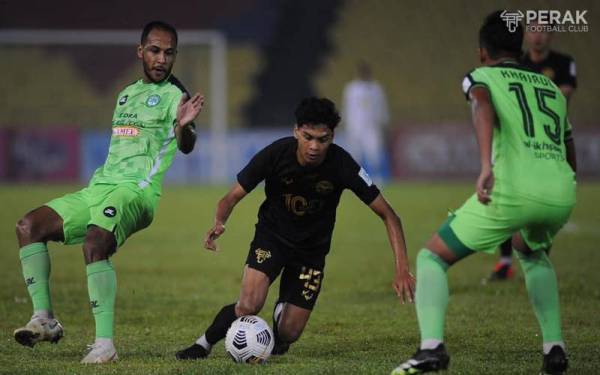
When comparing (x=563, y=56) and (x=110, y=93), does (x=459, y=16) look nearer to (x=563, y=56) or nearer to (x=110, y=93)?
(x=110, y=93)

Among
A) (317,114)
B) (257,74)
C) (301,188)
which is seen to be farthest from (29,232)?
(257,74)

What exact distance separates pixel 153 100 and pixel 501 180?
269 cm

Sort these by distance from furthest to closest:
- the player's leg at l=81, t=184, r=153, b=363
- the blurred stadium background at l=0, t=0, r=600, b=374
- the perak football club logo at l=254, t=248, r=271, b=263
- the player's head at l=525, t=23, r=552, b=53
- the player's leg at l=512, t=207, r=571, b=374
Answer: the player's head at l=525, t=23, r=552, b=53 → the blurred stadium background at l=0, t=0, r=600, b=374 → the perak football club logo at l=254, t=248, r=271, b=263 → the player's leg at l=81, t=184, r=153, b=363 → the player's leg at l=512, t=207, r=571, b=374

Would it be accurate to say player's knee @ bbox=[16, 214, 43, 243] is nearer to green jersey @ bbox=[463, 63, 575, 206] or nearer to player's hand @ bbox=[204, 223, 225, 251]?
player's hand @ bbox=[204, 223, 225, 251]

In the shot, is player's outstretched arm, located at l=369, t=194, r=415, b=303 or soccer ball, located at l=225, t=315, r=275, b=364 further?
soccer ball, located at l=225, t=315, r=275, b=364

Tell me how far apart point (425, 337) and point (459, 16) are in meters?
30.6

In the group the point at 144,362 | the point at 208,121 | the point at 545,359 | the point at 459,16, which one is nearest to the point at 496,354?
the point at 545,359

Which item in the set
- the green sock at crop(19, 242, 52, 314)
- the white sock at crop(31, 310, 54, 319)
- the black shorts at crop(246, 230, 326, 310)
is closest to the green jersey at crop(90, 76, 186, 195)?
the green sock at crop(19, 242, 52, 314)

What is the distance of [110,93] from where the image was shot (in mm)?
36031

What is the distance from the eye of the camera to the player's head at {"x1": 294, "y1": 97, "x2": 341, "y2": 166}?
6777 millimetres

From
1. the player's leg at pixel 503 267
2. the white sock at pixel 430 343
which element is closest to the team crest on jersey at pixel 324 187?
the white sock at pixel 430 343

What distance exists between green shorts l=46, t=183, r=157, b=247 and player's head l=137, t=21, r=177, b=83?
868mm

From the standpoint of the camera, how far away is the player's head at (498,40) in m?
6.13

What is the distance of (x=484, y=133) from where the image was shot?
19.0 feet
